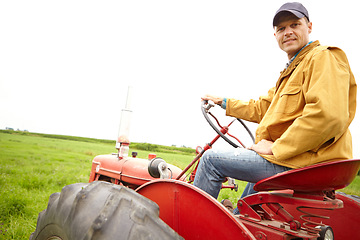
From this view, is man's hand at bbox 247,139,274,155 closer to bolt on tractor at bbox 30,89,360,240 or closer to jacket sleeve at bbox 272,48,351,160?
jacket sleeve at bbox 272,48,351,160

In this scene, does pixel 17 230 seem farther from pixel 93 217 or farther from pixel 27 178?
pixel 27 178

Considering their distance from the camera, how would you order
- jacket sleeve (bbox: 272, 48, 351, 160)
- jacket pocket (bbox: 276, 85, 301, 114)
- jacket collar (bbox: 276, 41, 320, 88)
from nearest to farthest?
jacket sleeve (bbox: 272, 48, 351, 160) → jacket pocket (bbox: 276, 85, 301, 114) → jacket collar (bbox: 276, 41, 320, 88)

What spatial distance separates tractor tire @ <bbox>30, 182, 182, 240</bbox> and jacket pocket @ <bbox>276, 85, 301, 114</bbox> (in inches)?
38.2

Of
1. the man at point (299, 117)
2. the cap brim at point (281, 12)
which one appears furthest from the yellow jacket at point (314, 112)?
the cap brim at point (281, 12)

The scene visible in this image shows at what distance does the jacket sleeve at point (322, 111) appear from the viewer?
118 cm

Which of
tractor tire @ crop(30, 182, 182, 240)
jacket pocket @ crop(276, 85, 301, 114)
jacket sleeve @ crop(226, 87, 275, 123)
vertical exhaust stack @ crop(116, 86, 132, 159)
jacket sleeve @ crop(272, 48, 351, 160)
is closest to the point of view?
tractor tire @ crop(30, 182, 182, 240)

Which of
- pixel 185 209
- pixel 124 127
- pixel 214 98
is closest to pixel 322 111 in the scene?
pixel 185 209

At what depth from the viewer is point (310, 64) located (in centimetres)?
135

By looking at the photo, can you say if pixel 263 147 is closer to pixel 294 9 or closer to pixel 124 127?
pixel 294 9

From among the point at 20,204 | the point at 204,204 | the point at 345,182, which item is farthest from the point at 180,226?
the point at 20,204

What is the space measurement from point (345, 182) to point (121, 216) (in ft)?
3.64

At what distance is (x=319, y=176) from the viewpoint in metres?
1.08

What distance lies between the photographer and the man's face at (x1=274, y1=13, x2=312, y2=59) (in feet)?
5.28

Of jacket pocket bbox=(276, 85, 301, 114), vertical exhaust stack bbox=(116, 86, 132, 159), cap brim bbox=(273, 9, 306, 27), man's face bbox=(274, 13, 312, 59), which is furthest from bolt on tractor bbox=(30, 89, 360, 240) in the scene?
vertical exhaust stack bbox=(116, 86, 132, 159)
